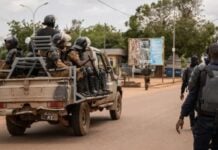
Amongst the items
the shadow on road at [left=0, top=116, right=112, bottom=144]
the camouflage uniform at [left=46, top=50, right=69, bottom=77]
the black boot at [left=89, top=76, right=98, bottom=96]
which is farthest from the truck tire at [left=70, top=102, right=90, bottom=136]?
the camouflage uniform at [left=46, top=50, right=69, bottom=77]

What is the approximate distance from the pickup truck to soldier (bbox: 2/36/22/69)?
1.78ft

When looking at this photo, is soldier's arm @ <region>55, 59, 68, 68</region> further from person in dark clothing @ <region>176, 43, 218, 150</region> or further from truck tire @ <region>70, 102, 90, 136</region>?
person in dark clothing @ <region>176, 43, 218, 150</region>

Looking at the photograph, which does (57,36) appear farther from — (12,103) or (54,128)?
(54,128)

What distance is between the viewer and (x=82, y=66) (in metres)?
12.6

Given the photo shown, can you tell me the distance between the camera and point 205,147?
5699 mm

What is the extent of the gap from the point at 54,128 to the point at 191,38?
60.5 meters

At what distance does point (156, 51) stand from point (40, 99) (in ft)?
136

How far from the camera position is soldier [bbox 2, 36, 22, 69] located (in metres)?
12.6

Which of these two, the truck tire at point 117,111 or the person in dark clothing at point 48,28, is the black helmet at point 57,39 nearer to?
the person in dark clothing at point 48,28

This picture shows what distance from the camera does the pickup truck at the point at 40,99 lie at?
11203mm

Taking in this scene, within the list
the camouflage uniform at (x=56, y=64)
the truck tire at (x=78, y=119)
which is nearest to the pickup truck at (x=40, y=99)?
the truck tire at (x=78, y=119)

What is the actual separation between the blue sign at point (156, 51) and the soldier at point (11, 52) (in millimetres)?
39698

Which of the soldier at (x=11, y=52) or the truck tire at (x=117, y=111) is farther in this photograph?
the truck tire at (x=117, y=111)

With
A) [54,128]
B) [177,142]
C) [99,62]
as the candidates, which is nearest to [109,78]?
[99,62]
